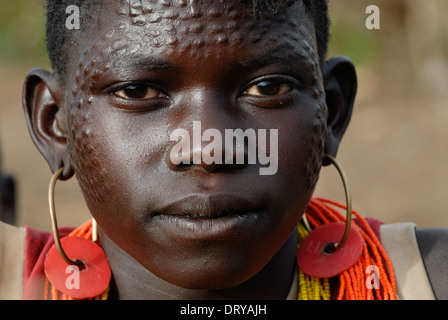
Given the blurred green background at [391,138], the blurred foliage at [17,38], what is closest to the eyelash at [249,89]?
the blurred green background at [391,138]

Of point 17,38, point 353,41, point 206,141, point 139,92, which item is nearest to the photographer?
point 206,141

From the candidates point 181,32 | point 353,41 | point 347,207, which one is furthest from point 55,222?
point 353,41

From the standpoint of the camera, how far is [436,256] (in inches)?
100

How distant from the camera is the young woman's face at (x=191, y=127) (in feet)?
6.42

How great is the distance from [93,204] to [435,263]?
1.28 m

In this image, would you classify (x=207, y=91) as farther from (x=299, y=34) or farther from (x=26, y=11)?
(x=26, y=11)

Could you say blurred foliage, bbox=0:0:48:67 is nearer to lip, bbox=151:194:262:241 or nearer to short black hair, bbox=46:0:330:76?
short black hair, bbox=46:0:330:76

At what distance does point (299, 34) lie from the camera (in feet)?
7.13

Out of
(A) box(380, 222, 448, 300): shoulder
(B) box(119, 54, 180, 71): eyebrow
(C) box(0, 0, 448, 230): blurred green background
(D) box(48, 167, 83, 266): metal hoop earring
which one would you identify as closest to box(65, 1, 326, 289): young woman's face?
(B) box(119, 54, 180, 71): eyebrow

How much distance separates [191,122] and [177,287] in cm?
69

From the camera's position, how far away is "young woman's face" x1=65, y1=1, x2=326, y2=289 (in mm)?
1958

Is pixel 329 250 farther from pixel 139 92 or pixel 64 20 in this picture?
pixel 64 20

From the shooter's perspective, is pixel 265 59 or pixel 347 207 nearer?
pixel 265 59
